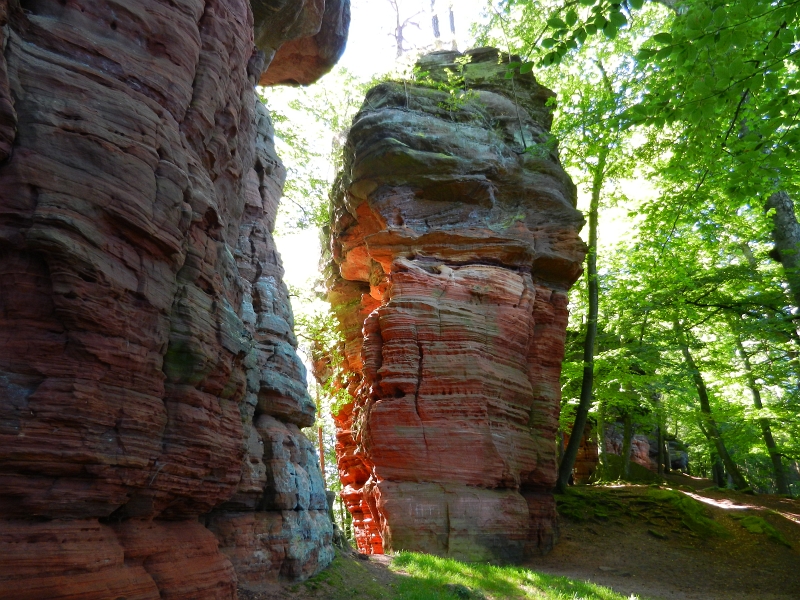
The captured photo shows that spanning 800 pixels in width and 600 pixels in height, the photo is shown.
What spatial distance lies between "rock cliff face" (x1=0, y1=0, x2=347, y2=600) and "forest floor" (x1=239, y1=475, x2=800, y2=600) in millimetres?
1541

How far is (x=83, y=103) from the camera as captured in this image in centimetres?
575

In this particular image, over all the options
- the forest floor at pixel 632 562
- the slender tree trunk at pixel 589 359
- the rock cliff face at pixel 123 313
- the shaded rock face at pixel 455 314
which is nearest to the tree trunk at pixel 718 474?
the forest floor at pixel 632 562

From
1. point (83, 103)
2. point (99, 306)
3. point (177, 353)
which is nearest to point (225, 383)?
point (177, 353)

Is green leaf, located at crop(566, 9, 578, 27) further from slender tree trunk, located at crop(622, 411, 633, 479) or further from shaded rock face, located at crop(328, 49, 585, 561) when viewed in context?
slender tree trunk, located at crop(622, 411, 633, 479)

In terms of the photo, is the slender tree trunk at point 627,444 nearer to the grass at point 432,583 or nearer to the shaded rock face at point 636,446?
the shaded rock face at point 636,446

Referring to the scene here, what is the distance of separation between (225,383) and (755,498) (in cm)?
1967

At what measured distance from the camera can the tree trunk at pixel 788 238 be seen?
1197 cm

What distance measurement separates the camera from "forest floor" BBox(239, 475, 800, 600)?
30.1 feet

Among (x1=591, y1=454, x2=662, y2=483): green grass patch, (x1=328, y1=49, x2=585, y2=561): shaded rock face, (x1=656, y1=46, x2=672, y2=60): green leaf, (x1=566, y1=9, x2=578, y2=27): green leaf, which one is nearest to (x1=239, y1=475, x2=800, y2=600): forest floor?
(x1=328, y1=49, x2=585, y2=561): shaded rock face

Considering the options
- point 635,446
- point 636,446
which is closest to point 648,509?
point 635,446

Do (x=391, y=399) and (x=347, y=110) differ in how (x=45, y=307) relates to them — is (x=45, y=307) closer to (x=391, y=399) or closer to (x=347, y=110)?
(x=391, y=399)

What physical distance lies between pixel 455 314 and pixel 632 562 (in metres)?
7.86

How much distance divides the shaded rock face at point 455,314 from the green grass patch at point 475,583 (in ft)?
7.11

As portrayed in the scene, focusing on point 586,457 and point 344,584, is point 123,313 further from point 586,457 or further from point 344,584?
point 586,457
